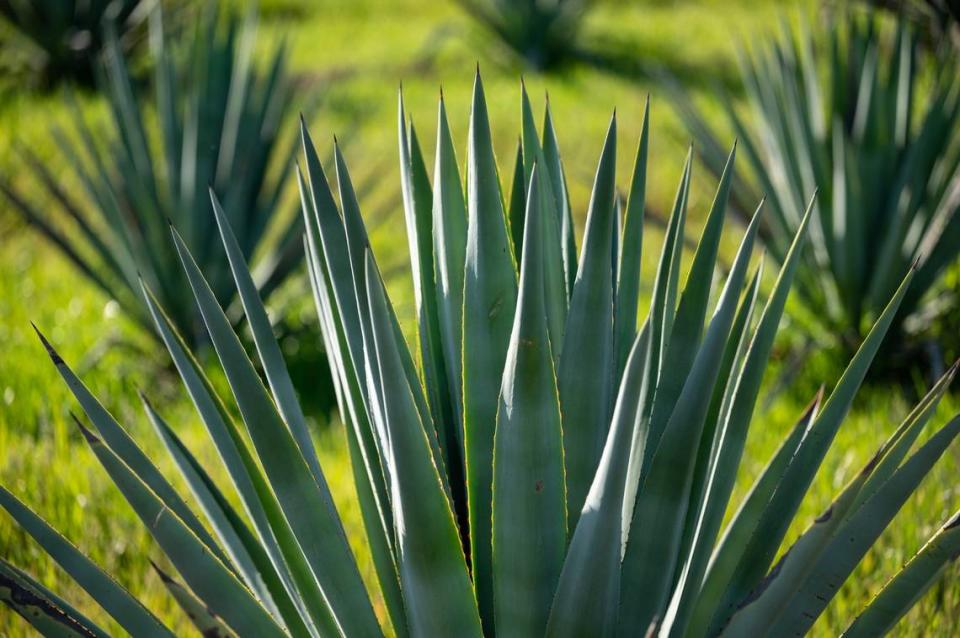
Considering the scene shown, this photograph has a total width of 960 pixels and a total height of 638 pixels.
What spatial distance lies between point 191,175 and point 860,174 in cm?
235

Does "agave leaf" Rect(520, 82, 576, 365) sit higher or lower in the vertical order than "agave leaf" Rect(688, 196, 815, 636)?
higher

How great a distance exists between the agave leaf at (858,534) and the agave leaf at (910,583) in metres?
0.06

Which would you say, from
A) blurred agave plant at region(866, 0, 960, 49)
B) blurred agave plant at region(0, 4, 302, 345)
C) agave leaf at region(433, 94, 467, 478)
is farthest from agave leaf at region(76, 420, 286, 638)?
blurred agave plant at region(866, 0, 960, 49)

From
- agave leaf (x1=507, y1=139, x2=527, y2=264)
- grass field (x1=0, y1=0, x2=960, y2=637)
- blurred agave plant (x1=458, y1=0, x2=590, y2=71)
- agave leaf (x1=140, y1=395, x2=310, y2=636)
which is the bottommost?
grass field (x1=0, y1=0, x2=960, y2=637)

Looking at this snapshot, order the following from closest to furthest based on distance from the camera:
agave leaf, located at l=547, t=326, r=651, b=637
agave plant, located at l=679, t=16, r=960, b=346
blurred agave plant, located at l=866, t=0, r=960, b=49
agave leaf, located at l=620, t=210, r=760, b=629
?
1. agave leaf, located at l=547, t=326, r=651, b=637
2. agave leaf, located at l=620, t=210, r=760, b=629
3. agave plant, located at l=679, t=16, r=960, b=346
4. blurred agave plant, located at l=866, t=0, r=960, b=49

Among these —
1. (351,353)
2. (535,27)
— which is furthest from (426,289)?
(535,27)

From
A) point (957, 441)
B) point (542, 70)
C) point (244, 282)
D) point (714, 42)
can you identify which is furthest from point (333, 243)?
point (714, 42)

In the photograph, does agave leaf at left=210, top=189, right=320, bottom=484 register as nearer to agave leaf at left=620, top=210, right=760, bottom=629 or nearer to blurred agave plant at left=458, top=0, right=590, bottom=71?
agave leaf at left=620, top=210, right=760, bottom=629

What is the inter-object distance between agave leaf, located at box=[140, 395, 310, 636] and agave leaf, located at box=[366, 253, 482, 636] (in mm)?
304

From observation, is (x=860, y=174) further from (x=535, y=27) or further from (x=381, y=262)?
(x=535, y=27)

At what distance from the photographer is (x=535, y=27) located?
27.0 ft

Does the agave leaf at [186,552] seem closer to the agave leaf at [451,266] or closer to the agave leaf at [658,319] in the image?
the agave leaf at [451,266]

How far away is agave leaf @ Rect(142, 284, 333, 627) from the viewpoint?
1552mm

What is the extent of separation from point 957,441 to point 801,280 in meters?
1.11
